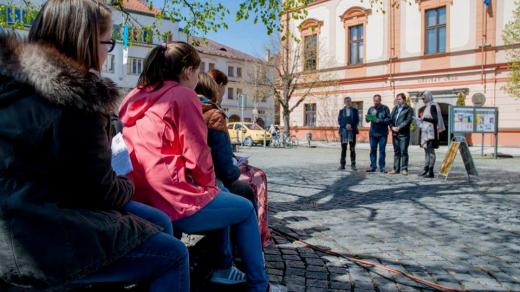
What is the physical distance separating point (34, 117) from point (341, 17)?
32.4m

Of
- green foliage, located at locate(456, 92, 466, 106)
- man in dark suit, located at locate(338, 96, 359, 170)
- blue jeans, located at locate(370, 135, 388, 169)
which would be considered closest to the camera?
blue jeans, located at locate(370, 135, 388, 169)

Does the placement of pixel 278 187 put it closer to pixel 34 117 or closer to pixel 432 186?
pixel 432 186

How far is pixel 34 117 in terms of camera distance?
1592 millimetres

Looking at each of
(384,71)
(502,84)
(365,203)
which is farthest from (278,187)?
(384,71)

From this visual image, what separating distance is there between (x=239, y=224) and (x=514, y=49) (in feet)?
80.3

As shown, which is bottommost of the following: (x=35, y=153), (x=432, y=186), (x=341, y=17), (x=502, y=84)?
(x=432, y=186)

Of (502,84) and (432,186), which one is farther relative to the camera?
(502,84)

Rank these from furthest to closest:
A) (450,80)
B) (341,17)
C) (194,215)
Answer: (341,17)
(450,80)
(194,215)

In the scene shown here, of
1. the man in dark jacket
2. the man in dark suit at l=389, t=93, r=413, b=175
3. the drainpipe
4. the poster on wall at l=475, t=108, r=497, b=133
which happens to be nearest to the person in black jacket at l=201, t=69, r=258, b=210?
the man in dark suit at l=389, t=93, r=413, b=175

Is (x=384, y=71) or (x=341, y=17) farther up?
(x=341, y=17)

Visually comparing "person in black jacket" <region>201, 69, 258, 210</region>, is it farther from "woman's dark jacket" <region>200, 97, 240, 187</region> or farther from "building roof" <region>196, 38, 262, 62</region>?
"building roof" <region>196, 38, 262, 62</region>

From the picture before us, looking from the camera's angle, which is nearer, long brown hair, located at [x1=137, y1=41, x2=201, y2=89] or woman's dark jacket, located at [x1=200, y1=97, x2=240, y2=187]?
long brown hair, located at [x1=137, y1=41, x2=201, y2=89]

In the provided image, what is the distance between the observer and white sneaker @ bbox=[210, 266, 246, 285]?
3170 mm

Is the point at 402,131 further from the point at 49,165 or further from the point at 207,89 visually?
the point at 49,165
